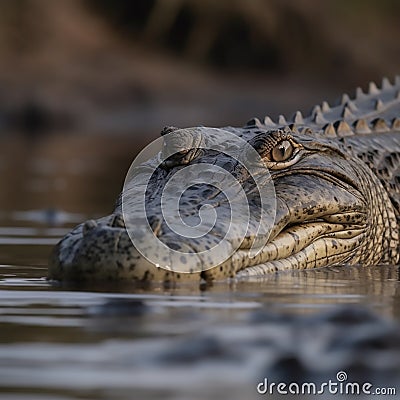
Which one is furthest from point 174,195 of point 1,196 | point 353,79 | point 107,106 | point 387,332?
point 353,79

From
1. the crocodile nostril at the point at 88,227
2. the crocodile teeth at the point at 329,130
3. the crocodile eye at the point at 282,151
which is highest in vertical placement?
the crocodile teeth at the point at 329,130

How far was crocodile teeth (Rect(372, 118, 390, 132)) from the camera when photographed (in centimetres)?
632

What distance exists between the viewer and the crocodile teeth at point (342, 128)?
601 centimetres

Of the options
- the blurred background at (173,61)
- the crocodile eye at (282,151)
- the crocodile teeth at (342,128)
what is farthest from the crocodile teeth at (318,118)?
the blurred background at (173,61)

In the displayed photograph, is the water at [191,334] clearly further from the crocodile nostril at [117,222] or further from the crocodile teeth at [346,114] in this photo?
the crocodile teeth at [346,114]

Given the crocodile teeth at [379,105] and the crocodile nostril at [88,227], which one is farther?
the crocodile teeth at [379,105]

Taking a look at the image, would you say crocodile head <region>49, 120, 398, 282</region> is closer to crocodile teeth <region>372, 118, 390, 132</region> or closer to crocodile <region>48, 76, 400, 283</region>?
crocodile <region>48, 76, 400, 283</region>

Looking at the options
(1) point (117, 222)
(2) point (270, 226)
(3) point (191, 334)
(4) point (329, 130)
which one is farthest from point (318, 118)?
(3) point (191, 334)

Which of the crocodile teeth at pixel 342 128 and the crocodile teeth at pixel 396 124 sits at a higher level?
the crocodile teeth at pixel 396 124

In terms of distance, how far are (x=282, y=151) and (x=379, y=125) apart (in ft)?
4.85

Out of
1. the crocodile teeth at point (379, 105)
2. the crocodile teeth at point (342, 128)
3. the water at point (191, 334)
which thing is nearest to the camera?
the water at point (191, 334)

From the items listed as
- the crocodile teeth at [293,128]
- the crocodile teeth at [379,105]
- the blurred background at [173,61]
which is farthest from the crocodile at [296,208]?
the blurred background at [173,61]

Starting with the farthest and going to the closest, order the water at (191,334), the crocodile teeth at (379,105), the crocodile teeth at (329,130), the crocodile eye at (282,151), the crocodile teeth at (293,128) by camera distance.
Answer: the crocodile teeth at (379,105)
the crocodile teeth at (329,130)
the crocodile teeth at (293,128)
the crocodile eye at (282,151)
the water at (191,334)

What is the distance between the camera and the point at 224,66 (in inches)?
1139
